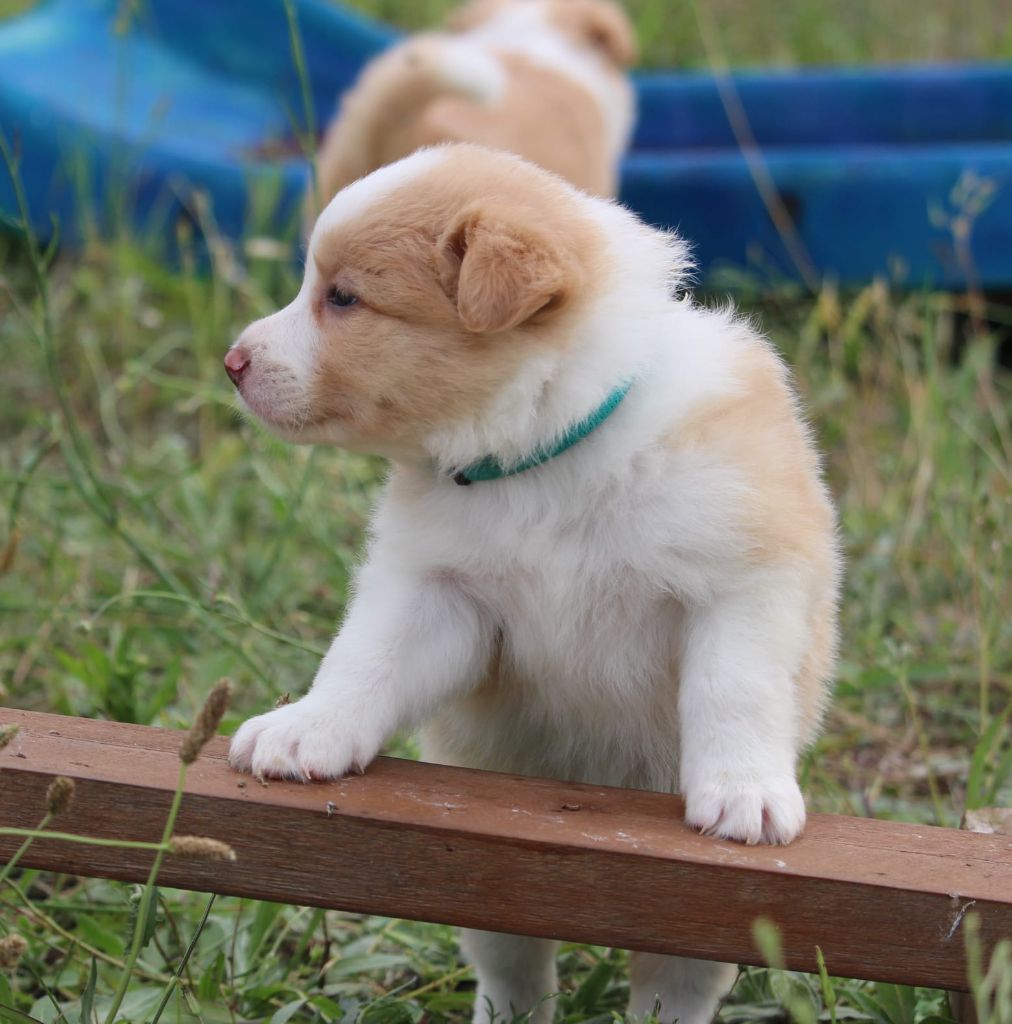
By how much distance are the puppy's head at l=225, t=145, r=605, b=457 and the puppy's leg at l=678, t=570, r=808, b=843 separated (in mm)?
456

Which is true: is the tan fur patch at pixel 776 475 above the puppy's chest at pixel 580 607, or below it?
above

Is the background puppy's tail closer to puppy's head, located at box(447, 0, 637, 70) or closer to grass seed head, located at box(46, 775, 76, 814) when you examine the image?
puppy's head, located at box(447, 0, 637, 70)

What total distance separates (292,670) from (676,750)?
4.70 feet

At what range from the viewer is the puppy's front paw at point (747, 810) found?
1.86 meters

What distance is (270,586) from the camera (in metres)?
3.70

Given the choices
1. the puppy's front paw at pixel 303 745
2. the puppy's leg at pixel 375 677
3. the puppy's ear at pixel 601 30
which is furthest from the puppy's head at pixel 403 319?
the puppy's ear at pixel 601 30

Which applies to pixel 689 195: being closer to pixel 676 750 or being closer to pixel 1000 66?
pixel 1000 66

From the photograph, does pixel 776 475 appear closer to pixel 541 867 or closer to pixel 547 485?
pixel 547 485

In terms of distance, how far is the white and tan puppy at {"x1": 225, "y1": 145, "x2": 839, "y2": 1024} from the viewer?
6.44 feet

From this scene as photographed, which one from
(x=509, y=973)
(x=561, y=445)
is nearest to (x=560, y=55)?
(x=561, y=445)

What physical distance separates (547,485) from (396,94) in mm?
3497

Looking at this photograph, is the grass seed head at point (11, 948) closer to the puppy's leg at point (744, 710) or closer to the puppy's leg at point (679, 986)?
the puppy's leg at point (744, 710)

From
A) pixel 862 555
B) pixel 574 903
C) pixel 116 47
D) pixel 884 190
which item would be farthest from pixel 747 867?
pixel 116 47

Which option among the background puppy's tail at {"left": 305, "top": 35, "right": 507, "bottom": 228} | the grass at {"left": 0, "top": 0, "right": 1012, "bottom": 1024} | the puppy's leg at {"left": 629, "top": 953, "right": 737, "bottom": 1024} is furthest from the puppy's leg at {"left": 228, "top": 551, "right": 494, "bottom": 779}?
the background puppy's tail at {"left": 305, "top": 35, "right": 507, "bottom": 228}
